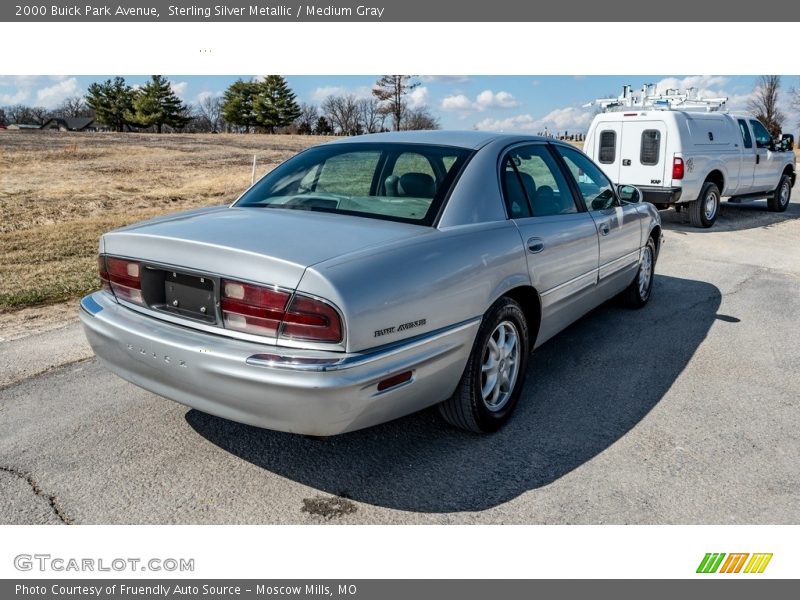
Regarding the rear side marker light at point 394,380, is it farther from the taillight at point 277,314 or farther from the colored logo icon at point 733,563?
the colored logo icon at point 733,563

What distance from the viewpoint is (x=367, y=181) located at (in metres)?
3.94

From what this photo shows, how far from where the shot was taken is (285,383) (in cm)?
254

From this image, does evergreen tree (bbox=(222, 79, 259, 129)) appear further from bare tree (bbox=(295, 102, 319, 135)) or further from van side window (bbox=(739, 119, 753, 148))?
van side window (bbox=(739, 119, 753, 148))

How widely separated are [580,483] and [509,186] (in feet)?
5.56

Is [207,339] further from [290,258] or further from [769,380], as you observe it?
[769,380]

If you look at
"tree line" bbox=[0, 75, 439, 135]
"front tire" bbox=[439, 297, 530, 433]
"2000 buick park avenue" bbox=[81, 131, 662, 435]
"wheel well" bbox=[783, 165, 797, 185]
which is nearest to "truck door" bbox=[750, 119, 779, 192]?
"wheel well" bbox=[783, 165, 797, 185]

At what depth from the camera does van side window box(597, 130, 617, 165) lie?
38.4ft

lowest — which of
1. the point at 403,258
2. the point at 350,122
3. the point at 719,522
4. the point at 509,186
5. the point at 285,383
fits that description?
the point at 719,522

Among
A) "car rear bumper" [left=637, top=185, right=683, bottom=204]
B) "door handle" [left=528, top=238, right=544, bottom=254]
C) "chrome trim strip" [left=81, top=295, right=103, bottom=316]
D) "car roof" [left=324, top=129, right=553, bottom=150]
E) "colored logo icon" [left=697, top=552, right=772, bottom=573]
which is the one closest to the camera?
"colored logo icon" [left=697, top=552, right=772, bottom=573]

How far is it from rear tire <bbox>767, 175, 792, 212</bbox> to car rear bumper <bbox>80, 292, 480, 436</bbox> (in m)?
14.1

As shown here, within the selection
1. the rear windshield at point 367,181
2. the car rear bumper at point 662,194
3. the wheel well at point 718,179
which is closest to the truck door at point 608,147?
the car rear bumper at point 662,194

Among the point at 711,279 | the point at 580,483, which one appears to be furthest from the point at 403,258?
the point at 711,279

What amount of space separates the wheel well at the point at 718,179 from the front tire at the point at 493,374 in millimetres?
9908

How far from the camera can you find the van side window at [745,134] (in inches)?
505
